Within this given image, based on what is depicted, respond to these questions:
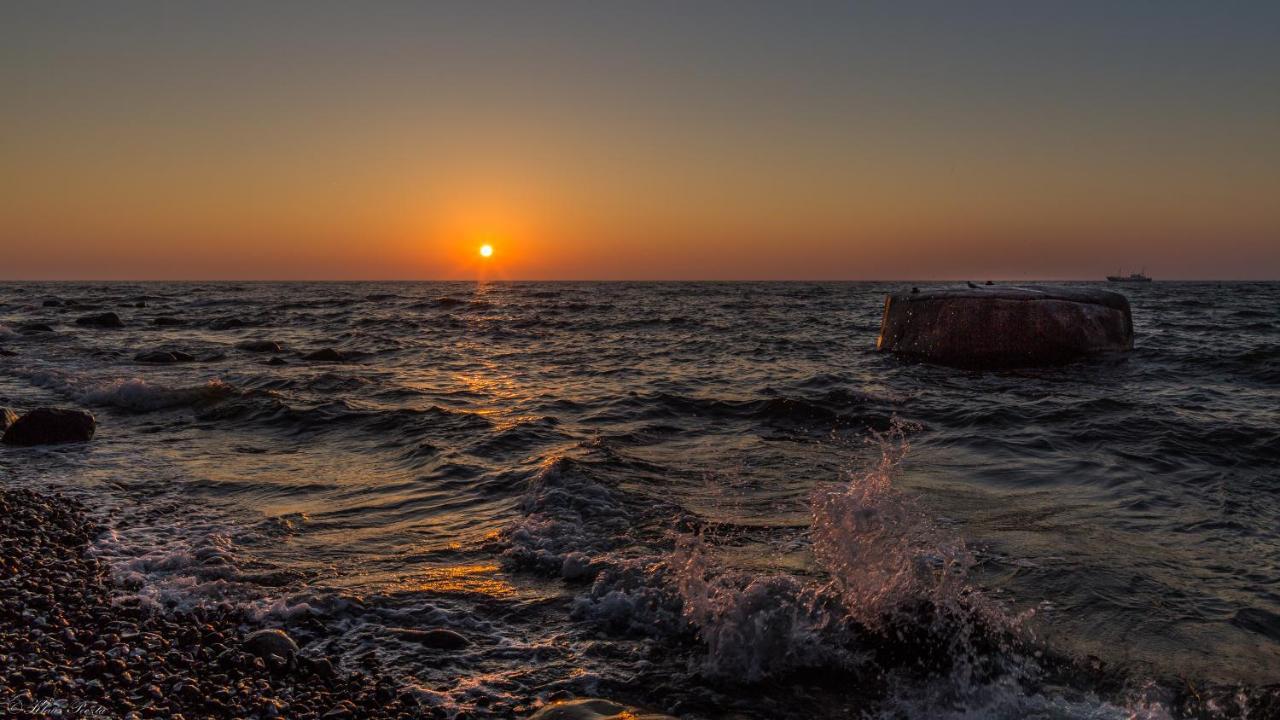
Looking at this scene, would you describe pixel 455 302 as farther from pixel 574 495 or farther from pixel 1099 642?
pixel 1099 642

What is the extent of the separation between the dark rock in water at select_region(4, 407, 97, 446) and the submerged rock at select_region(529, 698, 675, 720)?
27.6 ft

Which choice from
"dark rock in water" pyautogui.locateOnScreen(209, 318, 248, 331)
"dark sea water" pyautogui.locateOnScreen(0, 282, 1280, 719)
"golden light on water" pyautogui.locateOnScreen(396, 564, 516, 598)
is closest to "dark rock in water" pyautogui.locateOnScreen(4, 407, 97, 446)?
"dark sea water" pyautogui.locateOnScreen(0, 282, 1280, 719)

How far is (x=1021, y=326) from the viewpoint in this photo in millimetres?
12453

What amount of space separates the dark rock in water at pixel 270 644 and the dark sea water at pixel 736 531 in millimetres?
178

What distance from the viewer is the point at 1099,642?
3.61 m

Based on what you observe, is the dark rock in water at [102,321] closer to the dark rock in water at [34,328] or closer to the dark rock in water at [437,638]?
the dark rock in water at [34,328]

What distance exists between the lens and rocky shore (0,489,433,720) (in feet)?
10.2

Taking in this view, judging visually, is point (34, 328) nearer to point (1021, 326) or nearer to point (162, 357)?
point (162, 357)

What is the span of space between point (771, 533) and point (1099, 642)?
6.82 ft

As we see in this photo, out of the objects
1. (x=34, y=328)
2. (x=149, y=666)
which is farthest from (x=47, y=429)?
(x=34, y=328)

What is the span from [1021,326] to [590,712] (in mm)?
11698

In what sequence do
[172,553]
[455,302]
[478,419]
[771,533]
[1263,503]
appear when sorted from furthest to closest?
1. [455,302]
2. [478,419]
3. [1263,503]
4. [771,533]
5. [172,553]

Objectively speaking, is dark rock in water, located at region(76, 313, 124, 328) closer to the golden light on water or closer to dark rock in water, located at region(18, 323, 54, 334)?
dark rock in water, located at region(18, 323, 54, 334)

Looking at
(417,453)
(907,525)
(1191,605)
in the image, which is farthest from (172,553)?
(1191,605)
